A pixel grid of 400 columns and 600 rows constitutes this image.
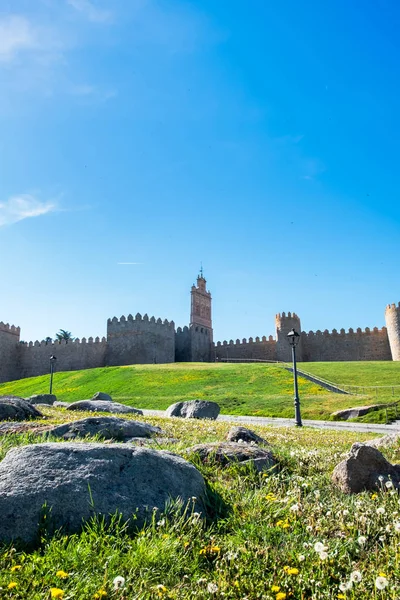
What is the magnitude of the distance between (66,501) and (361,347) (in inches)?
2263

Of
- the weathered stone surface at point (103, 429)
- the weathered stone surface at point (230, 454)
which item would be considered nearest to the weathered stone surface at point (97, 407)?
the weathered stone surface at point (103, 429)

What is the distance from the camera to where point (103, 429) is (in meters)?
6.94

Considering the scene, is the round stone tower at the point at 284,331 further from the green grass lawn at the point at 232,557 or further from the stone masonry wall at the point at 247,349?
the green grass lawn at the point at 232,557

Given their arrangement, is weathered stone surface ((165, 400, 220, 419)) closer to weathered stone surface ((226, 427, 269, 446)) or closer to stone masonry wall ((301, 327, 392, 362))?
weathered stone surface ((226, 427, 269, 446))

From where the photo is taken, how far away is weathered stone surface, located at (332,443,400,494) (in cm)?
468

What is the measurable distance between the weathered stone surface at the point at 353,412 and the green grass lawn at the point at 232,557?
17.4 metres

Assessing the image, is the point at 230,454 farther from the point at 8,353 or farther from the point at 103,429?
the point at 8,353

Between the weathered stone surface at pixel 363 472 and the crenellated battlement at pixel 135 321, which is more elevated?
the crenellated battlement at pixel 135 321

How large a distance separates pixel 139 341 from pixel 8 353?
786 inches

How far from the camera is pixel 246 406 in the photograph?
86.7 ft

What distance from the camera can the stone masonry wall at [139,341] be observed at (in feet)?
198

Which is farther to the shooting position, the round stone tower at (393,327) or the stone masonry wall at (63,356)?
the stone masonry wall at (63,356)

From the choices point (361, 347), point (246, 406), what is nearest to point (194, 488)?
point (246, 406)

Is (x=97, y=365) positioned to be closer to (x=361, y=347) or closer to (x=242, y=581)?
(x=361, y=347)
